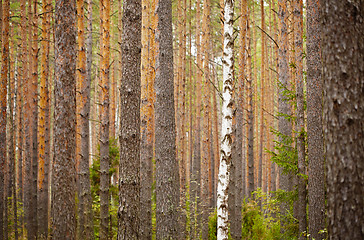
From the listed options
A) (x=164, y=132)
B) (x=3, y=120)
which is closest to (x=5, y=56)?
(x=3, y=120)

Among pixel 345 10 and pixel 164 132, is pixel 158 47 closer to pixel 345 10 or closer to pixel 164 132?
pixel 164 132

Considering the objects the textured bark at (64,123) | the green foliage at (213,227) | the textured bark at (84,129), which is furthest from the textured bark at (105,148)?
the green foliage at (213,227)

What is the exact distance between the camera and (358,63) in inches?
118

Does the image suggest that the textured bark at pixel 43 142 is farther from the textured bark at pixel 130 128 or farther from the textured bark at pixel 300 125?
the textured bark at pixel 300 125

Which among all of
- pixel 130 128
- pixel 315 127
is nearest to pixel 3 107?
pixel 130 128

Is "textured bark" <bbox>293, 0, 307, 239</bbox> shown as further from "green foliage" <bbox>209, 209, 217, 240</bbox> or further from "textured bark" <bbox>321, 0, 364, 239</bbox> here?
"textured bark" <bbox>321, 0, 364, 239</bbox>

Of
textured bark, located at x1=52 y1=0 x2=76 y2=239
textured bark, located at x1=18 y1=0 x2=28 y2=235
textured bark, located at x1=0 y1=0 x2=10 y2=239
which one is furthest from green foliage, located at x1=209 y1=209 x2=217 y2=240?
textured bark, located at x1=18 y1=0 x2=28 y2=235

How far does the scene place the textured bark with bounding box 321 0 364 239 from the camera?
298 cm

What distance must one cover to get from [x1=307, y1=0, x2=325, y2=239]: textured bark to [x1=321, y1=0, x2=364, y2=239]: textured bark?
3.23 m

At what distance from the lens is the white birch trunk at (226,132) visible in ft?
16.8

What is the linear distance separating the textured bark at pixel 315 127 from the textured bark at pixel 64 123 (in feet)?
14.4

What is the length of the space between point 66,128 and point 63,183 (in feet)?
2.90

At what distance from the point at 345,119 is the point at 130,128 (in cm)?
320

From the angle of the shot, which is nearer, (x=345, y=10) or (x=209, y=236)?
(x=345, y=10)
